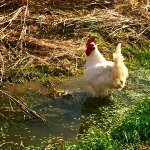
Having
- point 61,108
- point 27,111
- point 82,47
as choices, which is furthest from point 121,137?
point 82,47

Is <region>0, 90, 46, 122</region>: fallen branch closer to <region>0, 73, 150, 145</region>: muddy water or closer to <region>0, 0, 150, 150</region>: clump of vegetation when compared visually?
<region>0, 73, 150, 145</region>: muddy water

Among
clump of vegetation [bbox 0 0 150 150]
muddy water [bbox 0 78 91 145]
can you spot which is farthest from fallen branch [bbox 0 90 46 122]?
clump of vegetation [bbox 0 0 150 150]

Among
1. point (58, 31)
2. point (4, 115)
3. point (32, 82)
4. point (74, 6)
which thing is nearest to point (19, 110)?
point (4, 115)

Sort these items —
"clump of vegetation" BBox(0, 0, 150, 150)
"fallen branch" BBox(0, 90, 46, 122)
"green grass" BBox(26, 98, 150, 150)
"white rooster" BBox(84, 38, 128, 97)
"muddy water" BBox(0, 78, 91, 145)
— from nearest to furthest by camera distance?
"green grass" BBox(26, 98, 150, 150), "clump of vegetation" BBox(0, 0, 150, 150), "muddy water" BBox(0, 78, 91, 145), "fallen branch" BBox(0, 90, 46, 122), "white rooster" BBox(84, 38, 128, 97)

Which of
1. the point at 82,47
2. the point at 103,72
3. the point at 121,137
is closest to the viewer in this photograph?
the point at 121,137

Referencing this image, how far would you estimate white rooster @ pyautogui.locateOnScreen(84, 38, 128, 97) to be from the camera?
8.35m

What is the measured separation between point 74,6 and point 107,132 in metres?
5.34

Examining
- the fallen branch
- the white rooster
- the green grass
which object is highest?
the white rooster

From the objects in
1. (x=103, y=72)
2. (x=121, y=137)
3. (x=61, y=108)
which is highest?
(x=103, y=72)

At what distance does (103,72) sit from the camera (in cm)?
855

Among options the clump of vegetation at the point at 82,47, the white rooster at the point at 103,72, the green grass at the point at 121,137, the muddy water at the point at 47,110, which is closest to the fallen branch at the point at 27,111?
the muddy water at the point at 47,110

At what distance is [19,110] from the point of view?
323 inches

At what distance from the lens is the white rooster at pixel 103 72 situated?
27.4 feet

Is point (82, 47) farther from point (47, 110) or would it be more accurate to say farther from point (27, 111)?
point (27, 111)
